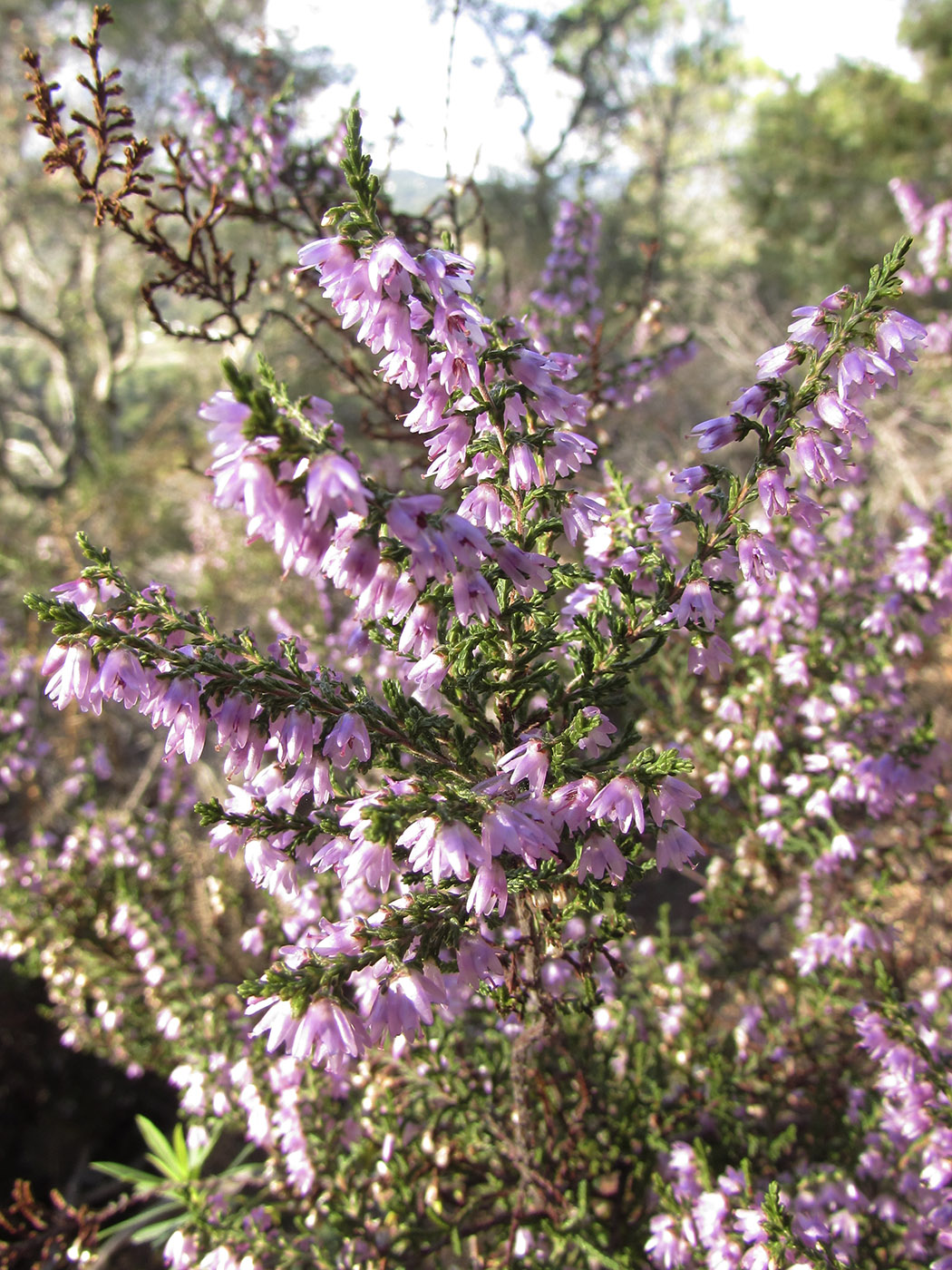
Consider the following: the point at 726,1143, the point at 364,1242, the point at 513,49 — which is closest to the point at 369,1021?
the point at 364,1242

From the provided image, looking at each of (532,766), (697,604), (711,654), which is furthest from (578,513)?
(532,766)

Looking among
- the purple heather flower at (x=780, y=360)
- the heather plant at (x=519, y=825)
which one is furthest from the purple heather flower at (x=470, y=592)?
the purple heather flower at (x=780, y=360)

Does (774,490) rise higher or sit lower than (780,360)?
lower

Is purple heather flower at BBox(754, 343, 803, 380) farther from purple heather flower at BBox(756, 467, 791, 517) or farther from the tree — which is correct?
the tree

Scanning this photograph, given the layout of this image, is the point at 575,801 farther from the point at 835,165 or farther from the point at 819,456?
the point at 835,165

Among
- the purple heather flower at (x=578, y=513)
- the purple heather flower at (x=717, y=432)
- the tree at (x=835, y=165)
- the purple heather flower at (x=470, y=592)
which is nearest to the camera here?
the purple heather flower at (x=470, y=592)

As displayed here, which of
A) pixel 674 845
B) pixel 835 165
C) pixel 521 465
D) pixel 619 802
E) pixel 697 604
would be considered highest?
pixel 835 165

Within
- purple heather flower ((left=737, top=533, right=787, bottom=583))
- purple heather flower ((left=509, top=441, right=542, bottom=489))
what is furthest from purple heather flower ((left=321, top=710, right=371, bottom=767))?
purple heather flower ((left=737, top=533, right=787, bottom=583))

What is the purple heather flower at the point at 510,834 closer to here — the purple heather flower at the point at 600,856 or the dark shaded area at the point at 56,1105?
the purple heather flower at the point at 600,856

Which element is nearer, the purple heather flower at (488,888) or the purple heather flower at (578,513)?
the purple heather flower at (488,888)
